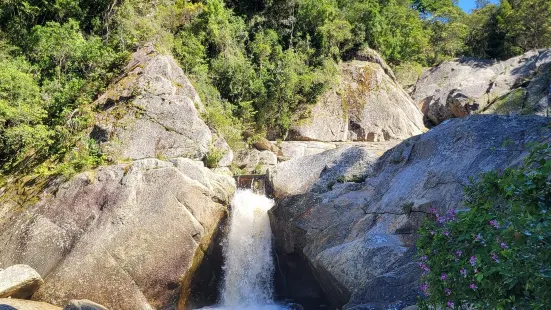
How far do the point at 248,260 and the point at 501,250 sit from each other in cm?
1050

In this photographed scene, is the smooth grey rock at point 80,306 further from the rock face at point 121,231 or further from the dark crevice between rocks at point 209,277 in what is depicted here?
the dark crevice between rocks at point 209,277

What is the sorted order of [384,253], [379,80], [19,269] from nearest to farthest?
[384,253] < [19,269] < [379,80]

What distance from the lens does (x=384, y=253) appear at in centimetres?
821

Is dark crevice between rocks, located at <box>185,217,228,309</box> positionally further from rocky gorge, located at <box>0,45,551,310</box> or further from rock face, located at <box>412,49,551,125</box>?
rock face, located at <box>412,49,551,125</box>

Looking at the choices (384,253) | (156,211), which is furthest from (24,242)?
(384,253)

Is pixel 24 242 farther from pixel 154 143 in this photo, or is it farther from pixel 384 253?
pixel 384 253

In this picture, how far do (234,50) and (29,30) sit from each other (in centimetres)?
983

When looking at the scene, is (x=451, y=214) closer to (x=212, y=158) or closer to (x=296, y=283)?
(x=296, y=283)

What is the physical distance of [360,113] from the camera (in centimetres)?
2338

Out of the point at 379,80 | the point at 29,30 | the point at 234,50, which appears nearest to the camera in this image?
the point at 29,30

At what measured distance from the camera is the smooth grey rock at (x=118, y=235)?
1074 cm

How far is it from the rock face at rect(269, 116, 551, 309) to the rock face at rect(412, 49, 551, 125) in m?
11.8

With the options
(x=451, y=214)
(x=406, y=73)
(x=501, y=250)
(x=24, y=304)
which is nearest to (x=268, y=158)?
(x=24, y=304)

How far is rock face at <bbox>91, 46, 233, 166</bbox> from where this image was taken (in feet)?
45.5
